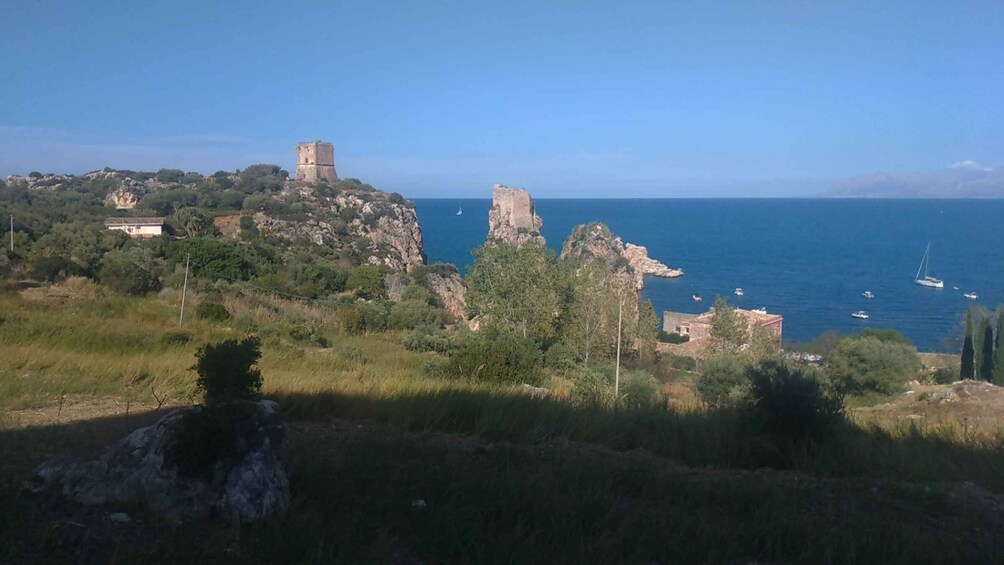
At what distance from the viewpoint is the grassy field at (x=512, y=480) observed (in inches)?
143

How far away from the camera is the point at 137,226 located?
38062 mm

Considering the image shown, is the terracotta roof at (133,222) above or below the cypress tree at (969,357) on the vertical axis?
above

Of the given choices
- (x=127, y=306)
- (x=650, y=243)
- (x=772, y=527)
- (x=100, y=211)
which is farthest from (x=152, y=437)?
(x=650, y=243)

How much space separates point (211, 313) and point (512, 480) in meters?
13.0

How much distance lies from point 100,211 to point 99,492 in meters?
46.2

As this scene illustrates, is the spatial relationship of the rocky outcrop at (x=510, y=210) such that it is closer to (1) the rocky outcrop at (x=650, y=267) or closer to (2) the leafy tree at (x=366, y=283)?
(1) the rocky outcrop at (x=650, y=267)

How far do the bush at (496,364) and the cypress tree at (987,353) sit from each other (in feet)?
90.3

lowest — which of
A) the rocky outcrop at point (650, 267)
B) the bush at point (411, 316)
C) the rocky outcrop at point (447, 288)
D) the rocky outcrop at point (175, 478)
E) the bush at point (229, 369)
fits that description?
the rocky outcrop at point (650, 267)

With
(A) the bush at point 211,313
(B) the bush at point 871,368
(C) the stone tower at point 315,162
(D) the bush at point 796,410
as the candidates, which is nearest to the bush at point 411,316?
(A) the bush at point 211,313

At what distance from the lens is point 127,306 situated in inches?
593

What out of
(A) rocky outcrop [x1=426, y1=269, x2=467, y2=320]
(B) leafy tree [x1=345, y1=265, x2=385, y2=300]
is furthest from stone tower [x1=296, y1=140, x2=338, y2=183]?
(B) leafy tree [x1=345, y1=265, x2=385, y2=300]

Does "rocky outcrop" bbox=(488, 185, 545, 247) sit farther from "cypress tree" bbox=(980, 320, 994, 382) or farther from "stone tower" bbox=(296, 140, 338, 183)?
"cypress tree" bbox=(980, 320, 994, 382)

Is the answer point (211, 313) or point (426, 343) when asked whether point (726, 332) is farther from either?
point (211, 313)

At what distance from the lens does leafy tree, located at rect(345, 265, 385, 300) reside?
32875mm
